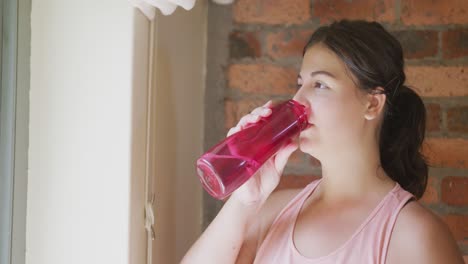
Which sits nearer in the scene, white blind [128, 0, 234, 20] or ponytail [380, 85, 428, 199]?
white blind [128, 0, 234, 20]

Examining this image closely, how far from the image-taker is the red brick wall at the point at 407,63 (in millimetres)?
1093

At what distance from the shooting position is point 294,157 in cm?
116

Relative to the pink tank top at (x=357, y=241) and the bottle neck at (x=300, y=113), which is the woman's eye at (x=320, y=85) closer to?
the bottle neck at (x=300, y=113)

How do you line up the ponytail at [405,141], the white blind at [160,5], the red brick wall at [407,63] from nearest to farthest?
the white blind at [160,5], the ponytail at [405,141], the red brick wall at [407,63]

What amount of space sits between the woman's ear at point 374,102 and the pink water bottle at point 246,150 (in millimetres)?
115

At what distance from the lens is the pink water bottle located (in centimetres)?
70

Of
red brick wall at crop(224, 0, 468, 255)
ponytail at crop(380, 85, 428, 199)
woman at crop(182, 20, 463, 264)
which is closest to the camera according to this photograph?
woman at crop(182, 20, 463, 264)

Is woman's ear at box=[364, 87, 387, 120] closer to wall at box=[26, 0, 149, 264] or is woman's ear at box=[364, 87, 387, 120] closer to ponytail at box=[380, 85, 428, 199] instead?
ponytail at box=[380, 85, 428, 199]

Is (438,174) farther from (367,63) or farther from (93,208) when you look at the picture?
(93,208)

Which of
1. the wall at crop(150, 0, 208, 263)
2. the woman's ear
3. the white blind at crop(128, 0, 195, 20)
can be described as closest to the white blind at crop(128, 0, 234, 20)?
the white blind at crop(128, 0, 195, 20)

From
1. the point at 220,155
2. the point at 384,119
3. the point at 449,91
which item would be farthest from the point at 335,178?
the point at 449,91

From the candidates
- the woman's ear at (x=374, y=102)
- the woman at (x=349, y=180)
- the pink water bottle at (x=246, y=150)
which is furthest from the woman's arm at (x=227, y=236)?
the woman's ear at (x=374, y=102)

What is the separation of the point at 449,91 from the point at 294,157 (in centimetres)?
36

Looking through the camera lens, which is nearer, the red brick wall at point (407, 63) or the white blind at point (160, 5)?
the white blind at point (160, 5)
